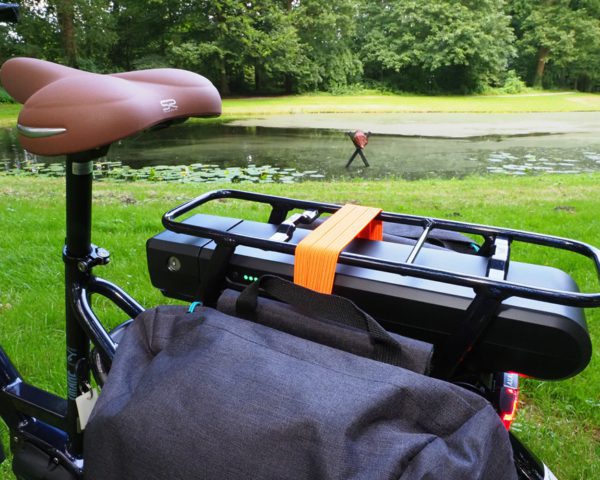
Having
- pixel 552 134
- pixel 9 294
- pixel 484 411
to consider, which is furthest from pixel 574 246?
pixel 552 134

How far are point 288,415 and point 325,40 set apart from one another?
27.8 meters

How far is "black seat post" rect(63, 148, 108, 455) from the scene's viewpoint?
1025 millimetres

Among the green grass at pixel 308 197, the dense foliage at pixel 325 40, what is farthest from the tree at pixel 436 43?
the green grass at pixel 308 197

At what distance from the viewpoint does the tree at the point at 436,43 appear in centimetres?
2681

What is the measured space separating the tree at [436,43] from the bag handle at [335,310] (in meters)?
28.1

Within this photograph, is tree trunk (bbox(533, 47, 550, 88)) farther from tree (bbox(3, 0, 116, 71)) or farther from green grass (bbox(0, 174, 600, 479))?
green grass (bbox(0, 174, 600, 479))

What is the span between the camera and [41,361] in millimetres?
1874

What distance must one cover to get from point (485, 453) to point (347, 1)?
27.9 metres

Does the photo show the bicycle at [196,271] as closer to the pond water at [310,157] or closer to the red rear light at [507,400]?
the red rear light at [507,400]

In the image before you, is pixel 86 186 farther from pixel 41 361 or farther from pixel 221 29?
pixel 221 29

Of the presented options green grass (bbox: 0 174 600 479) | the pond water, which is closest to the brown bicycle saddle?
green grass (bbox: 0 174 600 479)

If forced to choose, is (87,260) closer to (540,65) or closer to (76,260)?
(76,260)

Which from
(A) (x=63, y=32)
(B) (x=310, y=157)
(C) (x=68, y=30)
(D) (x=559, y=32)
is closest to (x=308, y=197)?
(B) (x=310, y=157)

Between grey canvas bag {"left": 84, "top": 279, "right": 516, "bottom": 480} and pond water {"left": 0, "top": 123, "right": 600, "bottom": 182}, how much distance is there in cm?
598
